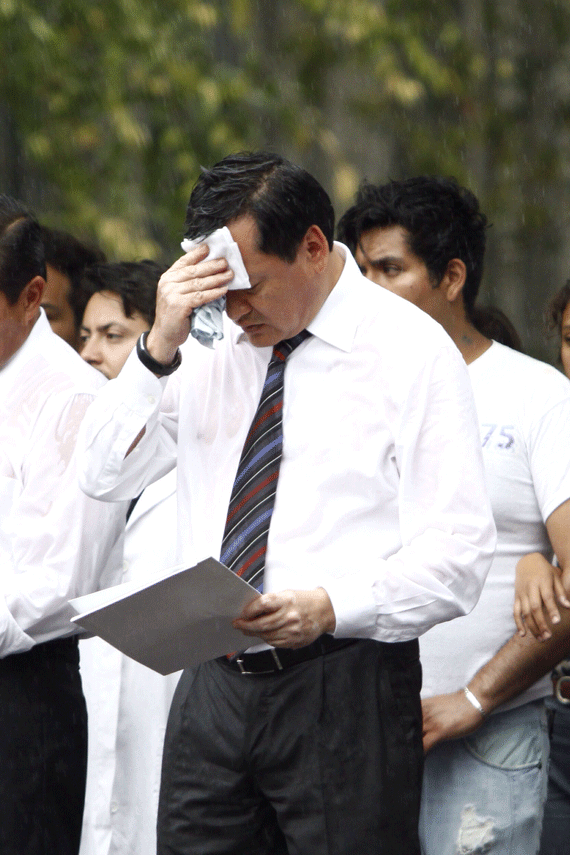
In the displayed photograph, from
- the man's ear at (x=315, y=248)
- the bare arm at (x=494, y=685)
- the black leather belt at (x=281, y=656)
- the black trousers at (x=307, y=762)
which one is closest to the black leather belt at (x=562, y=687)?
the bare arm at (x=494, y=685)

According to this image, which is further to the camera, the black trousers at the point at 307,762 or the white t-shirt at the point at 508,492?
the white t-shirt at the point at 508,492

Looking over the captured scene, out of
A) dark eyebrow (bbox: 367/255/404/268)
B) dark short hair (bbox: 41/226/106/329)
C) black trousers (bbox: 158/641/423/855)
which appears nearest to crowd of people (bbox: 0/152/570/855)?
black trousers (bbox: 158/641/423/855)

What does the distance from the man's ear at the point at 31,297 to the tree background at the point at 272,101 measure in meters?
3.38

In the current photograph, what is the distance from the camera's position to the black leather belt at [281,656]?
97.7 inches

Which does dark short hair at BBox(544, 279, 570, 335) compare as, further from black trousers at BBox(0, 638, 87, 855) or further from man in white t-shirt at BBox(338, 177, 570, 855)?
black trousers at BBox(0, 638, 87, 855)

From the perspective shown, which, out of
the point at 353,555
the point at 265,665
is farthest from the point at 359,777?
the point at 353,555

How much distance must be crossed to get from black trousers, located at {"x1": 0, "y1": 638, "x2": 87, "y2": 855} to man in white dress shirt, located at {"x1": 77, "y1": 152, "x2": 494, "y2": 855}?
1.10ft

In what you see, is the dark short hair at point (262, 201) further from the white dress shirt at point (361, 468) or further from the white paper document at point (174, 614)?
the white paper document at point (174, 614)

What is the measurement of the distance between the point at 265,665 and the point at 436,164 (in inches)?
264

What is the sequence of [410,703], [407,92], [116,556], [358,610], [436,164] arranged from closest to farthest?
1. [358,610]
2. [410,703]
3. [116,556]
4. [407,92]
5. [436,164]

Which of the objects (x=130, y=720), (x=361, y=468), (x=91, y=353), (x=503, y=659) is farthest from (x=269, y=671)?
(x=91, y=353)

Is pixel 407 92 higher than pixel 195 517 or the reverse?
higher

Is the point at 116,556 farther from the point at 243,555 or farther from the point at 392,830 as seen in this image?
the point at 392,830

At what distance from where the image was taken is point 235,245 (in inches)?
97.7
